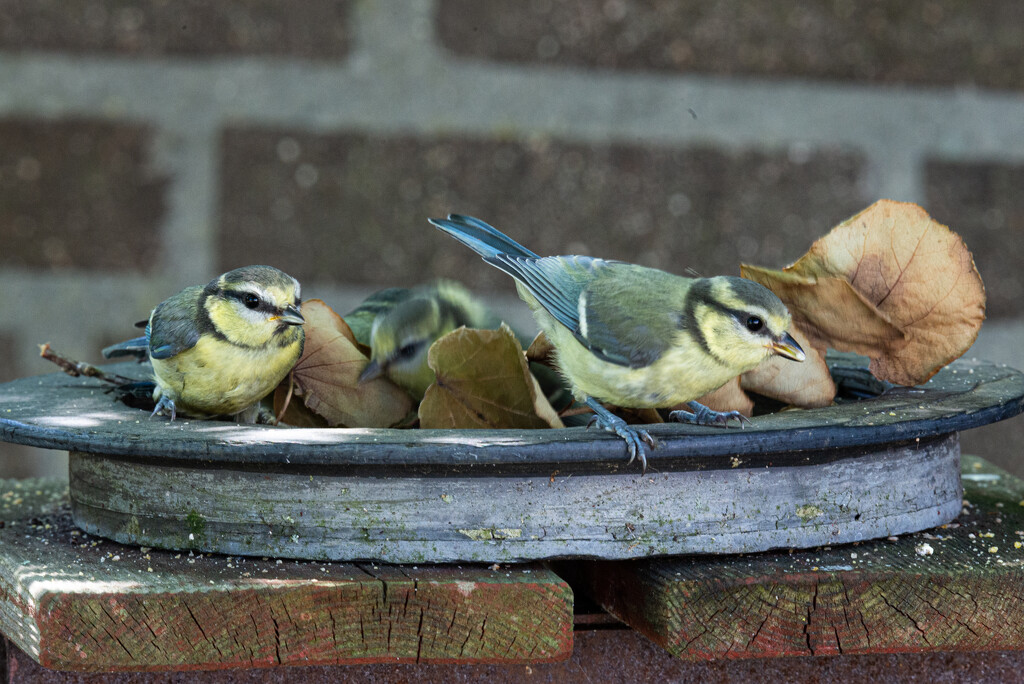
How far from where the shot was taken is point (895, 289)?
45.9 inches

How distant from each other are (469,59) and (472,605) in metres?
1.33

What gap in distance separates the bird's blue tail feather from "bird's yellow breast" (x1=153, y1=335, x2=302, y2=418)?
26 cm

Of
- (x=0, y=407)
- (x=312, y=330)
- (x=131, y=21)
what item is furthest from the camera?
(x=131, y=21)

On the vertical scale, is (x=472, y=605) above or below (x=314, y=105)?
below

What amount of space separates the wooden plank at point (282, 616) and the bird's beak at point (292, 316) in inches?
14.5

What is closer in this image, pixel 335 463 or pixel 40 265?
pixel 335 463

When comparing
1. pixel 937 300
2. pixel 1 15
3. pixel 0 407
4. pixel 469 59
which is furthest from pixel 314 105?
pixel 937 300

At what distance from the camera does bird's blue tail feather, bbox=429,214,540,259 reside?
53.4 inches

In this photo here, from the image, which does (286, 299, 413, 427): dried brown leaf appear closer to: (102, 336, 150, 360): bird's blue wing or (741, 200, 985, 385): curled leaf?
(102, 336, 150, 360): bird's blue wing

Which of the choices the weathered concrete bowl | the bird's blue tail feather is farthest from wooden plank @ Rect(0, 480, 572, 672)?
the bird's blue tail feather

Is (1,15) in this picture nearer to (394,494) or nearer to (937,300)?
(394,494)

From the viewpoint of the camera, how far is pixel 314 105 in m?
2.01

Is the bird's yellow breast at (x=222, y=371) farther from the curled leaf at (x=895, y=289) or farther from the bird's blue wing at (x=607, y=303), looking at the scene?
the curled leaf at (x=895, y=289)

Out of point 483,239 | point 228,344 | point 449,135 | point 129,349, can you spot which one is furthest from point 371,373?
point 449,135
